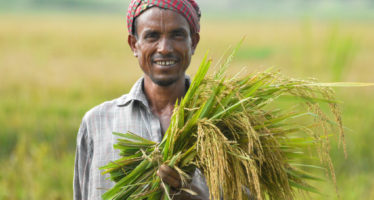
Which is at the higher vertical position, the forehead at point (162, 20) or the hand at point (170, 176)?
the forehead at point (162, 20)

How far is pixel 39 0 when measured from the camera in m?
61.2

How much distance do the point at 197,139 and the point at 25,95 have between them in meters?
6.52

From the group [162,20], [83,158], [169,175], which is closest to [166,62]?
[162,20]

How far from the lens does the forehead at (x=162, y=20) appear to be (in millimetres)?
2350

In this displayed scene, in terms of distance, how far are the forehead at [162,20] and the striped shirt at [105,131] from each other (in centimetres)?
30

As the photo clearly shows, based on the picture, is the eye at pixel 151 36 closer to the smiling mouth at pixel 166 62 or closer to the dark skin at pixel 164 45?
the dark skin at pixel 164 45

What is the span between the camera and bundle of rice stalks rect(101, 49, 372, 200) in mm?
2051

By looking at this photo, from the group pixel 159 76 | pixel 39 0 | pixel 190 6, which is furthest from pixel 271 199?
pixel 39 0

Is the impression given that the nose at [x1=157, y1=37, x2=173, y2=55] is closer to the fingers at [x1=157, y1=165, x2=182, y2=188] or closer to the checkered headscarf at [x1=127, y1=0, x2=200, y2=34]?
the checkered headscarf at [x1=127, y1=0, x2=200, y2=34]

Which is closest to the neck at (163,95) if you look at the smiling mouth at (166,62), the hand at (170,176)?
the smiling mouth at (166,62)

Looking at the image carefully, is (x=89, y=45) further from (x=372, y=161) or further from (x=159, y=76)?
(x=159, y=76)

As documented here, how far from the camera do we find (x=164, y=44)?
7.64 ft

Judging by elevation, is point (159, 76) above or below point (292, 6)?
below

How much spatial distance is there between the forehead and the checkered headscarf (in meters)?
0.02
